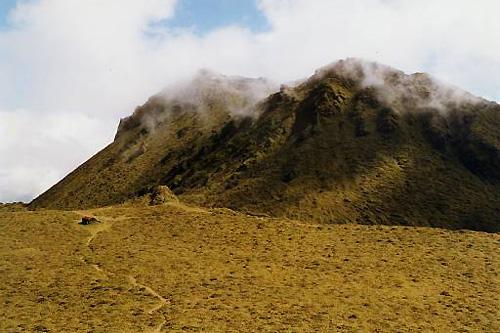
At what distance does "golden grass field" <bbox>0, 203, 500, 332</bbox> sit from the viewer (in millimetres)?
33344

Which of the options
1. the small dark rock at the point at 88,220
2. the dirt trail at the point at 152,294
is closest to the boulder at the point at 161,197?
the small dark rock at the point at 88,220

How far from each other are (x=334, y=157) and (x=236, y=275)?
1417 inches

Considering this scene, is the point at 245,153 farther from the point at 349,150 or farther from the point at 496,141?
the point at 496,141

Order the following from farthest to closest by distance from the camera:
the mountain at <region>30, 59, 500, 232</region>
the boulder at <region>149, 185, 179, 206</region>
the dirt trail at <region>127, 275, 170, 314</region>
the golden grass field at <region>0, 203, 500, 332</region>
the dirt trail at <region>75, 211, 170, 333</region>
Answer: the boulder at <region>149, 185, 179, 206</region>, the mountain at <region>30, 59, 500, 232</region>, the dirt trail at <region>127, 275, 170, 314</region>, the dirt trail at <region>75, 211, 170, 333</region>, the golden grass field at <region>0, 203, 500, 332</region>

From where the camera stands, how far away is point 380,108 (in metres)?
82.2

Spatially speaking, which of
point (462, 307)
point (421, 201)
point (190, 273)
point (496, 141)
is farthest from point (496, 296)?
point (496, 141)

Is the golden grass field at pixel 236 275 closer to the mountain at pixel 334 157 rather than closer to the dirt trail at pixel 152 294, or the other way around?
the dirt trail at pixel 152 294

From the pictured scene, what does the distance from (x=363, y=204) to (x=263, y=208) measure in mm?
12353

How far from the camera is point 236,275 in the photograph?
4134cm

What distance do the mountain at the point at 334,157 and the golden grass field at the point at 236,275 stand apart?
1010 centimetres

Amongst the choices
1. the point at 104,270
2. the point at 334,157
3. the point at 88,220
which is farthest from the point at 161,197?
the point at 104,270

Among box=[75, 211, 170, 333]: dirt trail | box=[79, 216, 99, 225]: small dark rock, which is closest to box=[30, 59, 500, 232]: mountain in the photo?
box=[75, 211, 170, 333]: dirt trail

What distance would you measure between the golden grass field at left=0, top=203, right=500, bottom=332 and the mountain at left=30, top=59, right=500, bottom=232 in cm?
1010

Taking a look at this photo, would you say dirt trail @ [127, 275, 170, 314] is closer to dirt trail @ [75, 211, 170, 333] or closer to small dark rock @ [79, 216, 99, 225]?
dirt trail @ [75, 211, 170, 333]
